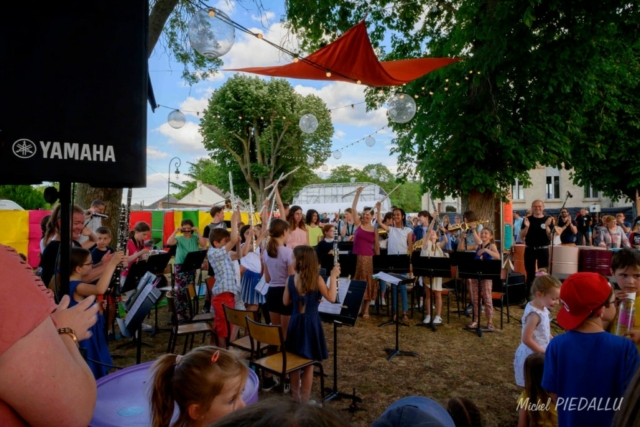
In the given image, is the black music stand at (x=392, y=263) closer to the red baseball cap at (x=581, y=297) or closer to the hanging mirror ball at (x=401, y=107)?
the hanging mirror ball at (x=401, y=107)

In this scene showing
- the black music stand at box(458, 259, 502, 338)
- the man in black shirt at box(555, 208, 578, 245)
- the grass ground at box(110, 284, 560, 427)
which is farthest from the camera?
the man in black shirt at box(555, 208, 578, 245)

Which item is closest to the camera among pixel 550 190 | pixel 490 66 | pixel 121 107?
pixel 121 107

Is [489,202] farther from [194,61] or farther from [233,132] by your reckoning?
[233,132]

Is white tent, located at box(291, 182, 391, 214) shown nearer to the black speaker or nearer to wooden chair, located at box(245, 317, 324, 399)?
wooden chair, located at box(245, 317, 324, 399)

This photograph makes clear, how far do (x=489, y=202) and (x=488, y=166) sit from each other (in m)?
1.09

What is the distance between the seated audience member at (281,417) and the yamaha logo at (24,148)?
1.49m

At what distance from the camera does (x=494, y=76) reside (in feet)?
30.1

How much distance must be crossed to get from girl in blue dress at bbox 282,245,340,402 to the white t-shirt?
439 centimetres

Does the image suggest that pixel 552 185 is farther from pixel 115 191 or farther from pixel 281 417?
pixel 281 417

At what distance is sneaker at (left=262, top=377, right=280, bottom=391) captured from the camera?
16.0ft

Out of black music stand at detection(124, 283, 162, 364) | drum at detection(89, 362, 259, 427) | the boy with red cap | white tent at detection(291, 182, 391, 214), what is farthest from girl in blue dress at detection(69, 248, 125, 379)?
white tent at detection(291, 182, 391, 214)

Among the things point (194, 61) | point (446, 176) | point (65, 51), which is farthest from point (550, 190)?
point (65, 51)

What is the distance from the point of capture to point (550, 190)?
36.1m

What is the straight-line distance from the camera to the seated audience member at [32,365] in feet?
2.88
